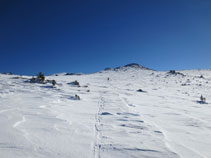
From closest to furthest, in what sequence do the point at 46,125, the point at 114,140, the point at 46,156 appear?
the point at 46,156, the point at 114,140, the point at 46,125

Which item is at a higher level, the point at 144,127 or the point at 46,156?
the point at 144,127

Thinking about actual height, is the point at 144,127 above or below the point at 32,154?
above

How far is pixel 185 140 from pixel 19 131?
2.66m

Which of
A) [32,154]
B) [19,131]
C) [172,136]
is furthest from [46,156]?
[172,136]

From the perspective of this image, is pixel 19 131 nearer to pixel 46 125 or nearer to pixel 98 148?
pixel 46 125

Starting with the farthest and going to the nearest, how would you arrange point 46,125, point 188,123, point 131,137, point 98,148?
1. point 188,123
2. point 46,125
3. point 131,137
4. point 98,148

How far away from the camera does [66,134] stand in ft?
6.88

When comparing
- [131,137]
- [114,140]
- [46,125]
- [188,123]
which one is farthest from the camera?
[188,123]

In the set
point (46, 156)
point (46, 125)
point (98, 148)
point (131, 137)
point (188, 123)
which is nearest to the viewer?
point (46, 156)

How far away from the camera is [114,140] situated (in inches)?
77.5

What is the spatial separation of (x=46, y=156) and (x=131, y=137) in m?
1.27

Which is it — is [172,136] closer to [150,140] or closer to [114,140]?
[150,140]

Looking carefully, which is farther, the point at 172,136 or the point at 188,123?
the point at 188,123

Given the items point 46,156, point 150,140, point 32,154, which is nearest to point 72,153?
point 46,156
